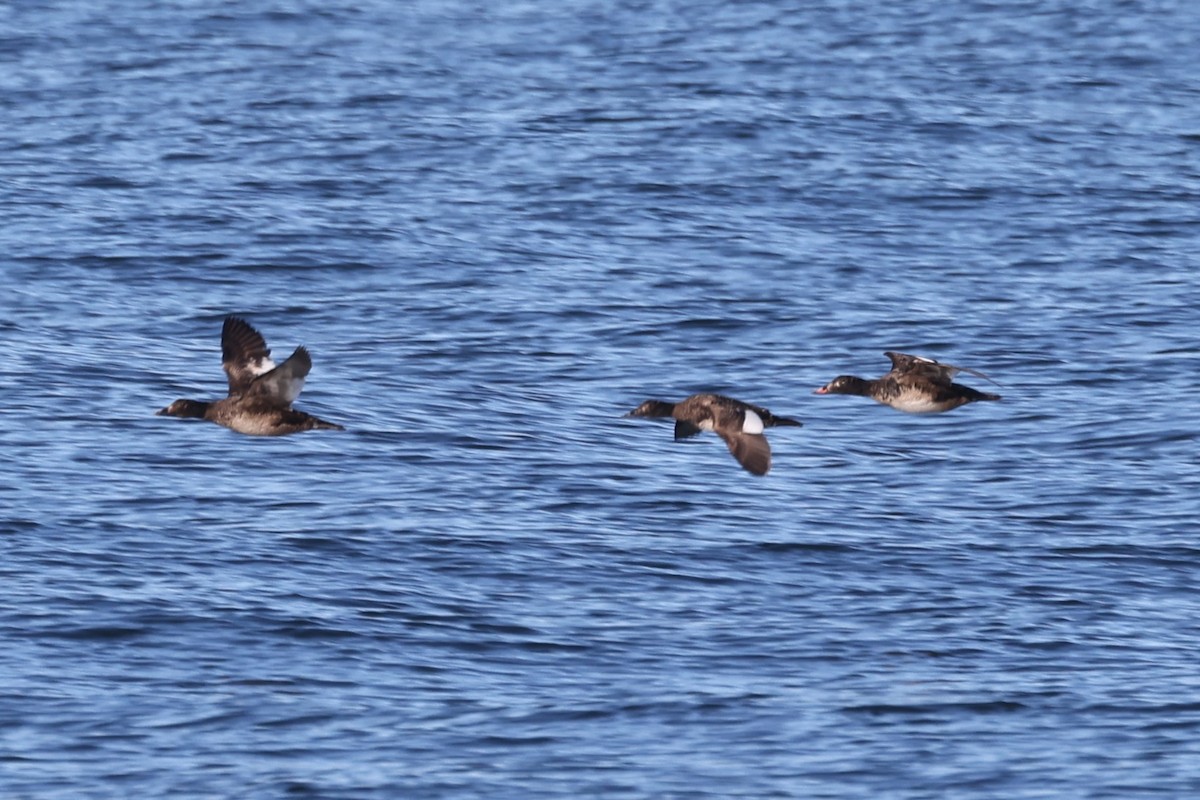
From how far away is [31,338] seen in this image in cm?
3225

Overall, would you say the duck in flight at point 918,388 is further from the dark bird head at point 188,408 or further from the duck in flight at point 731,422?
the dark bird head at point 188,408

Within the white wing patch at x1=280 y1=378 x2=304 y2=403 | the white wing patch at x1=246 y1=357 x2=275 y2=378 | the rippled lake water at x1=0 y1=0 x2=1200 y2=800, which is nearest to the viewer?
the white wing patch at x1=280 y1=378 x2=304 y2=403

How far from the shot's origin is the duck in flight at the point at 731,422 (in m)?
17.8

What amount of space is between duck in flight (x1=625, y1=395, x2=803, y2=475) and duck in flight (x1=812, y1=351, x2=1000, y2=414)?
104 inches

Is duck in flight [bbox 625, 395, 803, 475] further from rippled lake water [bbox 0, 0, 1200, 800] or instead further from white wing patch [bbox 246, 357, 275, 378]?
white wing patch [bbox 246, 357, 275, 378]

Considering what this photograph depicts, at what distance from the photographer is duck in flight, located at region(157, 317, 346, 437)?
19.2 meters

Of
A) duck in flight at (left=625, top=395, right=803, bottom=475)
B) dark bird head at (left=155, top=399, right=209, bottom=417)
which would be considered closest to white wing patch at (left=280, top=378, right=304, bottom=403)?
dark bird head at (left=155, top=399, right=209, bottom=417)

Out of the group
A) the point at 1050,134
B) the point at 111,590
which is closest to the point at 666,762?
the point at 111,590

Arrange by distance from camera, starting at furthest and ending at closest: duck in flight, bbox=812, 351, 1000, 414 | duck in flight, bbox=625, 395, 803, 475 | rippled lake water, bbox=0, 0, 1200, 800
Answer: duck in flight, bbox=812, 351, 1000, 414 < rippled lake water, bbox=0, 0, 1200, 800 < duck in flight, bbox=625, 395, 803, 475

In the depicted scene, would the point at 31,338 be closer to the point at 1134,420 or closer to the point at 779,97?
the point at 1134,420

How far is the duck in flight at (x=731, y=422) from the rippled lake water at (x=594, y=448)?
324 cm

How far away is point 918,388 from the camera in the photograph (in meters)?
21.2

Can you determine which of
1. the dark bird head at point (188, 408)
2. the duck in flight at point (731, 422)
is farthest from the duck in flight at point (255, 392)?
the duck in flight at point (731, 422)

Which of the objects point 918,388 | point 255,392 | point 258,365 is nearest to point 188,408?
point 258,365
